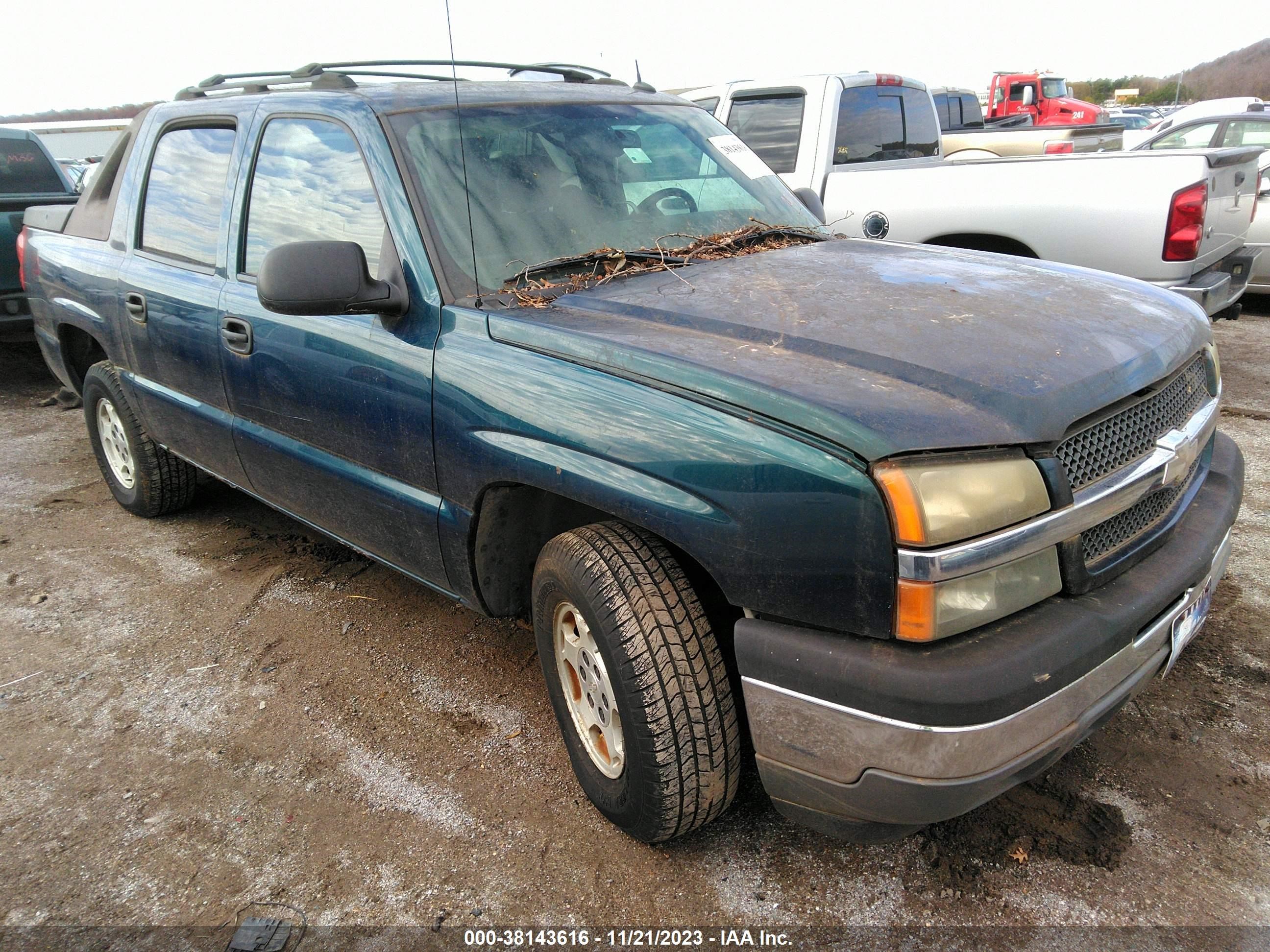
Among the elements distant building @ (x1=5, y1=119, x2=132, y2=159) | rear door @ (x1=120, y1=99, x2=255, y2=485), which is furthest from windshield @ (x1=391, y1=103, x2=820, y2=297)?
distant building @ (x1=5, y1=119, x2=132, y2=159)

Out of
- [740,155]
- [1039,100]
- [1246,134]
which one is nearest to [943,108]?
[1246,134]

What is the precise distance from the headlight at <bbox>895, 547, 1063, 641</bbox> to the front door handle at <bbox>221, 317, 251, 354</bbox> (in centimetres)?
240

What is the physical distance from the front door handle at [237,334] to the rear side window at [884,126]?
4.33 m

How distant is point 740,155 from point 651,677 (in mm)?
2224

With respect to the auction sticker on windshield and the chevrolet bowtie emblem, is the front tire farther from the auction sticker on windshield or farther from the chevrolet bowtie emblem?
the auction sticker on windshield

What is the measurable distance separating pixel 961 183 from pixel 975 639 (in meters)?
4.23

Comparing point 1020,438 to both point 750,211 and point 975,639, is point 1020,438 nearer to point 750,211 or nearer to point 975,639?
point 975,639

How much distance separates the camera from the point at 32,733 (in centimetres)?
298

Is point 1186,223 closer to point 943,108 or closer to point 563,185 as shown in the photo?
point 563,185

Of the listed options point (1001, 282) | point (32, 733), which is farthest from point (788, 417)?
point (32, 733)

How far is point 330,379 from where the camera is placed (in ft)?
9.33

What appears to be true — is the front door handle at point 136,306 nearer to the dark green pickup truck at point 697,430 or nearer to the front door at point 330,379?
the dark green pickup truck at point 697,430

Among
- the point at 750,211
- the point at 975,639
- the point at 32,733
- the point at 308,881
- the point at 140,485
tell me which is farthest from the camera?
the point at 140,485

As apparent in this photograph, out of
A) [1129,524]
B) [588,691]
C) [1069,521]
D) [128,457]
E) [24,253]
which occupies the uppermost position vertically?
[24,253]
